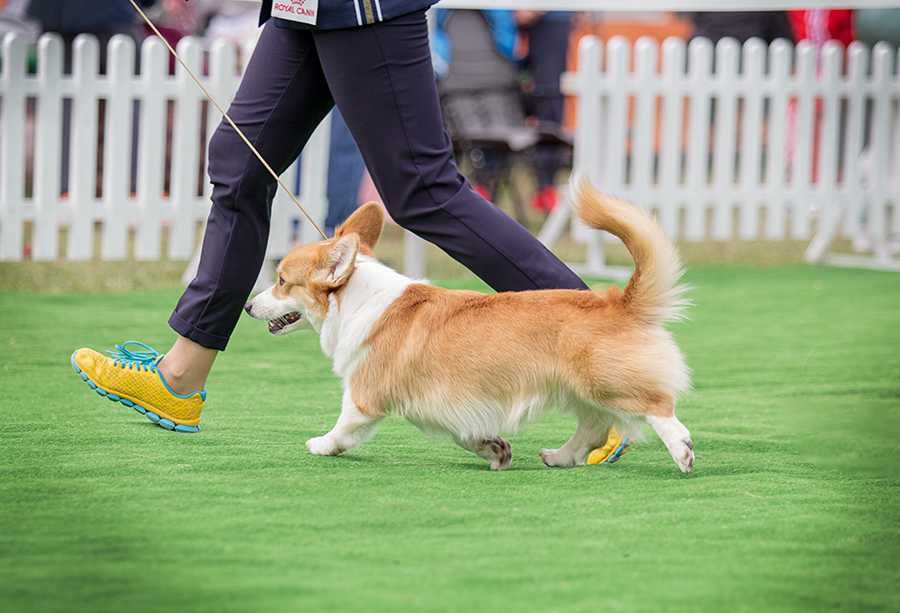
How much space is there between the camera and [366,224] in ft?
13.1

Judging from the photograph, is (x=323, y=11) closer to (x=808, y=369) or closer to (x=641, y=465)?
(x=641, y=465)

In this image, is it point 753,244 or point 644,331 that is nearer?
point 644,331

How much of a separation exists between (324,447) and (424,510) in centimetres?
62

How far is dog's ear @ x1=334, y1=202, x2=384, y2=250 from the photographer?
3.98m

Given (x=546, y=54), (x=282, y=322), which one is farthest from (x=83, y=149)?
(x=546, y=54)

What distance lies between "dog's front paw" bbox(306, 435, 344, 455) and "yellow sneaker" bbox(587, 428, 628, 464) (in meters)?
0.62

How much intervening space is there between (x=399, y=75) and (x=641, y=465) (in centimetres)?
113

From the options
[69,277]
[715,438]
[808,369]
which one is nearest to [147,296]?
A: [69,277]

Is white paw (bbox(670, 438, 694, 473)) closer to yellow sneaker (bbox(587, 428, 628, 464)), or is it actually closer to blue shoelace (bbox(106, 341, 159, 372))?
yellow sneaker (bbox(587, 428, 628, 464))

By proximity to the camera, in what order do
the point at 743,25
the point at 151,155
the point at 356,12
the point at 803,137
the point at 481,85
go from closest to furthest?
the point at 356,12, the point at 151,155, the point at 803,137, the point at 481,85, the point at 743,25

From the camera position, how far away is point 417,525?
3.12 m

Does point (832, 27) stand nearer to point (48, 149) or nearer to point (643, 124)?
point (643, 124)

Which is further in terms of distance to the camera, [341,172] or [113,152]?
[341,172]

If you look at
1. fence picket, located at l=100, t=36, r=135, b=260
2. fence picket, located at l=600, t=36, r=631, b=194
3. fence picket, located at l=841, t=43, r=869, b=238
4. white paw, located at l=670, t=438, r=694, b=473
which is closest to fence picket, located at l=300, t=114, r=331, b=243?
fence picket, located at l=100, t=36, r=135, b=260
